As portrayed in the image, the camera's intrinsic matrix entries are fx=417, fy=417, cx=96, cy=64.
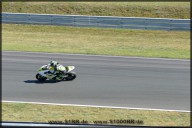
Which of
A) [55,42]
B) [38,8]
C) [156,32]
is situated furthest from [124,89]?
[38,8]

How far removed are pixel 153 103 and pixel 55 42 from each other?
1543cm

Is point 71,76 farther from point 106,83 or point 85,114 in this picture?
point 85,114

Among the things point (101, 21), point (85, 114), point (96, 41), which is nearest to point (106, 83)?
point (85, 114)

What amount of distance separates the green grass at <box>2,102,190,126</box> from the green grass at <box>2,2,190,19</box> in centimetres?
2510

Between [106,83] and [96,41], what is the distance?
43.3 ft

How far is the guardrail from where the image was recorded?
3259 centimetres

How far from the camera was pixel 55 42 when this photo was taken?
27.5 meters

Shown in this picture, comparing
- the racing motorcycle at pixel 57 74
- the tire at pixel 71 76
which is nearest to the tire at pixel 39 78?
the racing motorcycle at pixel 57 74

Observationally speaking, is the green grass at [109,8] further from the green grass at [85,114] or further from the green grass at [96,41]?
the green grass at [85,114]

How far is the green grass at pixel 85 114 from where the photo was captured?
1102cm

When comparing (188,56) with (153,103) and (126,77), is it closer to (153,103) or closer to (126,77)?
(126,77)

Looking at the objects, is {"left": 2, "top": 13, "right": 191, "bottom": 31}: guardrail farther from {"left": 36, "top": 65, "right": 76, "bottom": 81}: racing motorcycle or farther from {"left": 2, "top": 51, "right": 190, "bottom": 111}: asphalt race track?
{"left": 36, "top": 65, "right": 76, "bottom": 81}: racing motorcycle

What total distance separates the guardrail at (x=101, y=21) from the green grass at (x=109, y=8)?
2.68m

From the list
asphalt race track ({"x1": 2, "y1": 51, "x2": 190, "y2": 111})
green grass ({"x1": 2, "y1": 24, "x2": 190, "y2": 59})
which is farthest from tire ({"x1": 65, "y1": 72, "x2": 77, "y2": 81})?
green grass ({"x1": 2, "y1": 24, "x2": 190, "y2": 59})
